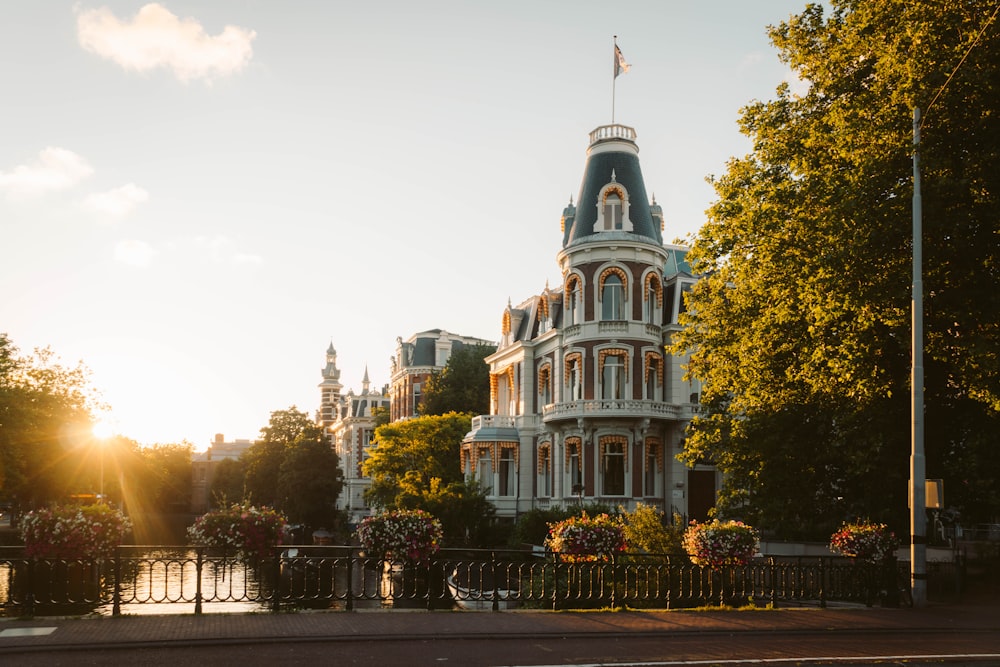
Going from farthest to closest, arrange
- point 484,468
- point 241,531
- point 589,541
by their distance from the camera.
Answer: point 484,468 < point 589,541 < point 241,531

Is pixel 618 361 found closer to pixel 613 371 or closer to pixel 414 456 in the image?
pixel 613 371

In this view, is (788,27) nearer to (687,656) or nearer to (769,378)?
(769,378)

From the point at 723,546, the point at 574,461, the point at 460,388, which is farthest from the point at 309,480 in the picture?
the point at 723,546

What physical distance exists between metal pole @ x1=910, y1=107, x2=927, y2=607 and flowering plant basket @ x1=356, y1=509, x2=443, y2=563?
927cm

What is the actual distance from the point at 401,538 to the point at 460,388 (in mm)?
52090

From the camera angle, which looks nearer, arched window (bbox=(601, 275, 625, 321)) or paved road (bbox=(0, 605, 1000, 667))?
paved road (bbox=(0, 605, 1000, 667))

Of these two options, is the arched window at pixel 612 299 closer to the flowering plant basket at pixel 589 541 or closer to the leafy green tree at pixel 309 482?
the flowering plant basket at pixel 589 541

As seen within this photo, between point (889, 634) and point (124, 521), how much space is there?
13763 millimetres

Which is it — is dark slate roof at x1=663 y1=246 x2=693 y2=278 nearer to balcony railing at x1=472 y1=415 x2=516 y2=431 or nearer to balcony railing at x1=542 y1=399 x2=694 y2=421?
balcony railing at x1=542 y1=399 x2=694 y2=421

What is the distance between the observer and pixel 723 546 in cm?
1859

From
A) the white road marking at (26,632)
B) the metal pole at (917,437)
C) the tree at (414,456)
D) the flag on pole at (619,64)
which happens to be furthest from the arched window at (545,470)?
the white road marking at (26,632)

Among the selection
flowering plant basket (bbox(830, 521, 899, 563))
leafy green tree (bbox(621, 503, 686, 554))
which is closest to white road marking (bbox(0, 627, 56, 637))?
leafy green tree (bbox(621, 503, 686, 554))

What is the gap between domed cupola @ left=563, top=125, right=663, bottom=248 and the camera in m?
43.8

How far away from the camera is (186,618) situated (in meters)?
14.8
